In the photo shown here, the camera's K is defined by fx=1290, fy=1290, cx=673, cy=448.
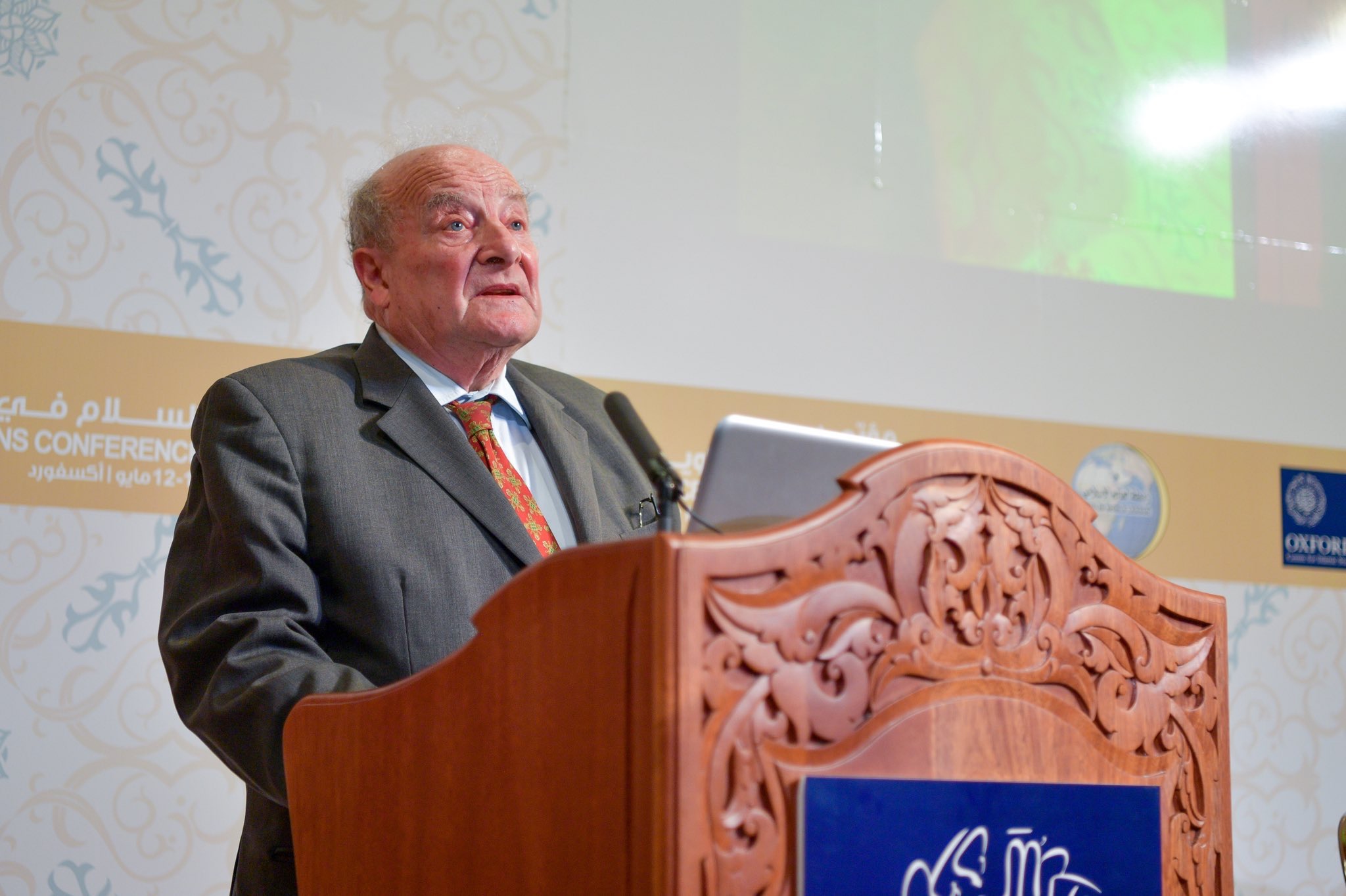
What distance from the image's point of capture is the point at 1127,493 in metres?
3.43

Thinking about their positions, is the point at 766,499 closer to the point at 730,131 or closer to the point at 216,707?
the point at 216,707

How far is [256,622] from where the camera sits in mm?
1432

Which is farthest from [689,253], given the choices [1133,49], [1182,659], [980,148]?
A: [1182,659]

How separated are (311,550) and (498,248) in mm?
578

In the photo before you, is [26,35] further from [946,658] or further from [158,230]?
[946,658]

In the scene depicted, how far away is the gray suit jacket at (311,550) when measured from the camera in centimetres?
145

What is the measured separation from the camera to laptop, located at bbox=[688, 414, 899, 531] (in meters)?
1.13

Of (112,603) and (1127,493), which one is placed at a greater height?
(1127,493)

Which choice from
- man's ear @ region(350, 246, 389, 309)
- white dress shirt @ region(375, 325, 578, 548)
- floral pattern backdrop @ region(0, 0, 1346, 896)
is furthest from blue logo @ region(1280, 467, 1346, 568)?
man's ear @ region(350, 246, 389, 309)

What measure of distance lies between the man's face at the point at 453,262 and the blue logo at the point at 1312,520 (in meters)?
Result: 2.58

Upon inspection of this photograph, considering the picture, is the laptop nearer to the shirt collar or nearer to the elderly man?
the elderly man

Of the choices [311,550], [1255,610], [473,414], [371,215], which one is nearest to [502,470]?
[473,414]

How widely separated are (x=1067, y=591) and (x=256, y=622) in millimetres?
874

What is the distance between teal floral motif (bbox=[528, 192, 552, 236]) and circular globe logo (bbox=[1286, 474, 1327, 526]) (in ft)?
7.39
